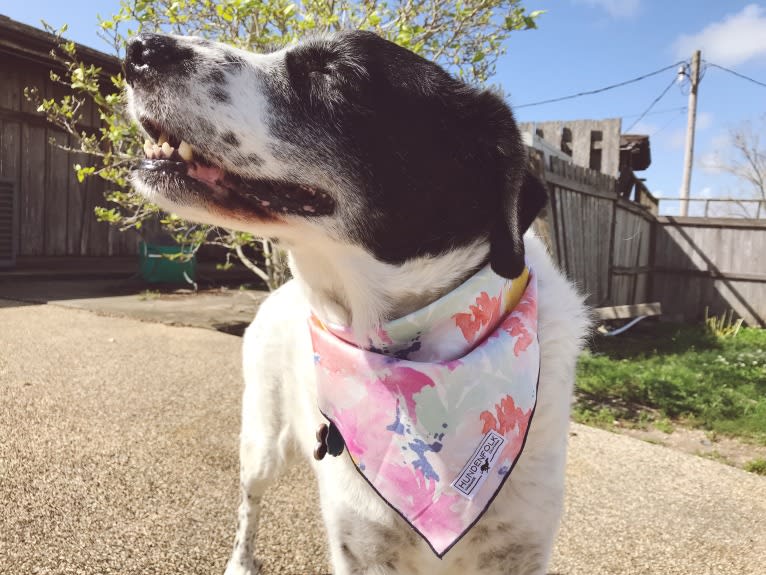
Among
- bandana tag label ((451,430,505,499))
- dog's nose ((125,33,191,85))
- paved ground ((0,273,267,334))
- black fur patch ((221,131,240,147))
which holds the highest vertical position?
dog's nose ((125,33,191,85))

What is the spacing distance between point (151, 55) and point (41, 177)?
A: 27.4 feet

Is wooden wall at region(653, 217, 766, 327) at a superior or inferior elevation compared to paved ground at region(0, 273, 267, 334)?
superior

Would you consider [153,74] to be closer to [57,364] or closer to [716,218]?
[57,364]

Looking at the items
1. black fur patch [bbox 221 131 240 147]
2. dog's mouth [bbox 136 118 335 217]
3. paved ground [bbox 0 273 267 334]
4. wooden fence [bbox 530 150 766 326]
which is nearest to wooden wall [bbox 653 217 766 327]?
wooden fence [bbox 530 150 766 326]

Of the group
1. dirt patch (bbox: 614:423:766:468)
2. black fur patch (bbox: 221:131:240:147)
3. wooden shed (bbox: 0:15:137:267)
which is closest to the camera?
black fur patch (bbox: 221:131:240:147)

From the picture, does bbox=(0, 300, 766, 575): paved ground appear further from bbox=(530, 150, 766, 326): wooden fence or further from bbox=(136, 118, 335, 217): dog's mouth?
bbox=(530, 150, 766, 326): wooden fence

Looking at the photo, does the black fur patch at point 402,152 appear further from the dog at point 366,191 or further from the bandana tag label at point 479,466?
the bandana tag label at point 479,466

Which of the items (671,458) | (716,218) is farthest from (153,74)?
(716,218)

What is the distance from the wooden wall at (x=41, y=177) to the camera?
8078 millimetres

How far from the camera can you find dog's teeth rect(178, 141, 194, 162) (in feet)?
4.89

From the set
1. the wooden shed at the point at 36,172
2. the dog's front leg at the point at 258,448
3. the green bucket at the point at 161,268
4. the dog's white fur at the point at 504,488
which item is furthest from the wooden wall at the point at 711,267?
the wooden shed at the point at 36,172

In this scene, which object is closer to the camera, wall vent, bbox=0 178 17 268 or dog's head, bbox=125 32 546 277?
dog's head, bbox=125 32 546 277

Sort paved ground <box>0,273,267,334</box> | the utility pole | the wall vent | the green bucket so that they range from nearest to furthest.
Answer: paved ground <box>0,273,267,334</box>
the wall vent
the green bucket
the utility pole

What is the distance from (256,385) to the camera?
2176mm
